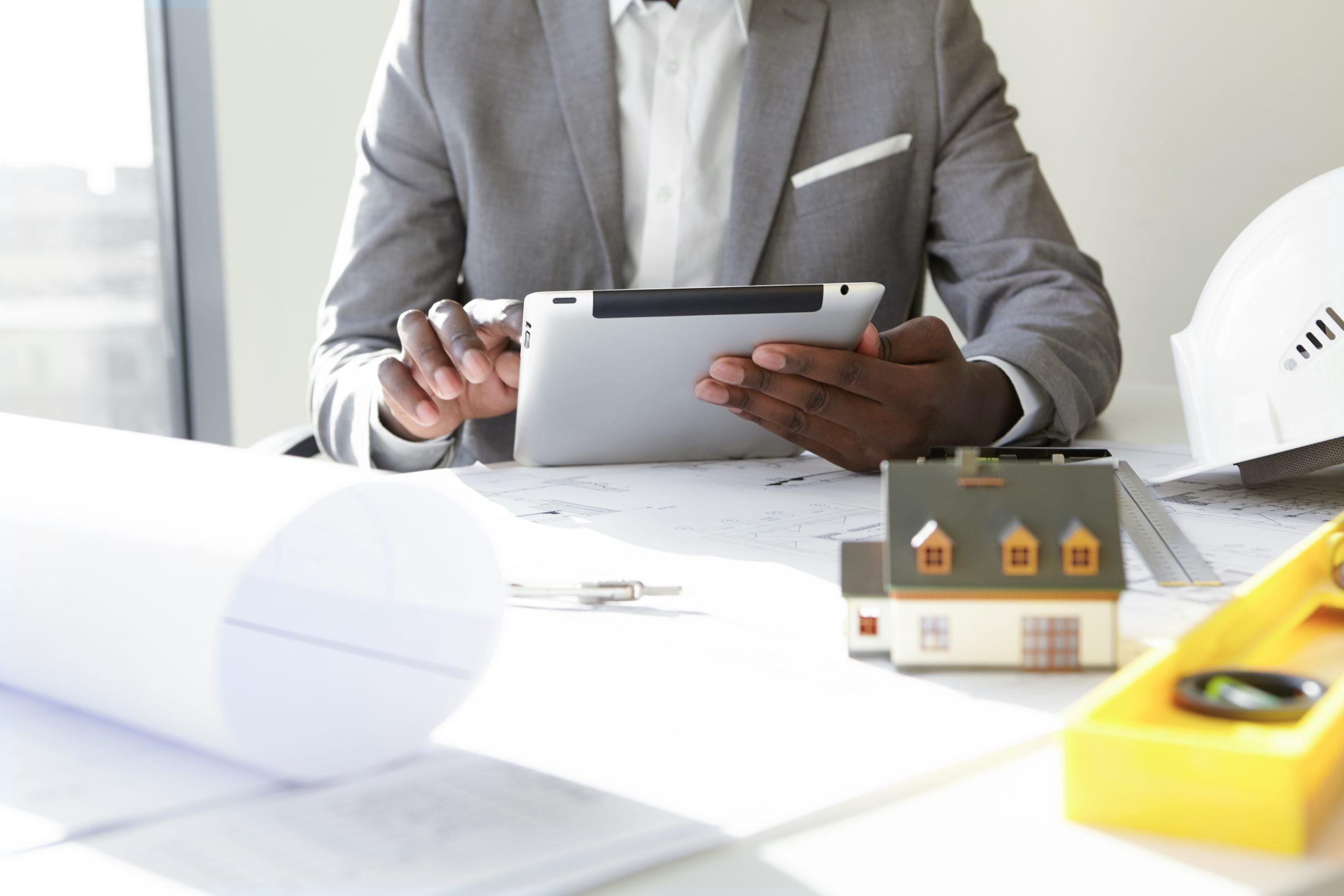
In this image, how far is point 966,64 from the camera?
1391 millimetres

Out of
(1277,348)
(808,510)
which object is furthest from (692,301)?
(1277,348)

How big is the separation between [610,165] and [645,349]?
496 millimetres

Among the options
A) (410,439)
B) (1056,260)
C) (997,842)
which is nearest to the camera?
(997,842)

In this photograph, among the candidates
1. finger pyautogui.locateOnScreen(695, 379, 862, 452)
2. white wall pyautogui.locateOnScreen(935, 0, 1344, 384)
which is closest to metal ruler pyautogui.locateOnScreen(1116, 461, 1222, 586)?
finger pyautogui.locateOnScreen(695, 379, 862, 452)

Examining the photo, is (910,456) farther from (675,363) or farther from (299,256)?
(299,256)

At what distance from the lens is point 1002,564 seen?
0.45 m

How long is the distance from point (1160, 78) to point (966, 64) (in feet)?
2.58

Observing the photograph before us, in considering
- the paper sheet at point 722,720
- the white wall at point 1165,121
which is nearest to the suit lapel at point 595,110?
the paper sheet at point 722,720

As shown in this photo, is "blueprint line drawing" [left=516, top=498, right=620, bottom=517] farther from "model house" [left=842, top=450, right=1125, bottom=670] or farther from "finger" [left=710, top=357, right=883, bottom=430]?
"model house" [left=842, top=450, right=1125, bottom=670]

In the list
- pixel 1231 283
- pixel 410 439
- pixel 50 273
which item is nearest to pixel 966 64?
pixel 1231 283

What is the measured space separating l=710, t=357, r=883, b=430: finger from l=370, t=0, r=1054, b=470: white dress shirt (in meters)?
0.46

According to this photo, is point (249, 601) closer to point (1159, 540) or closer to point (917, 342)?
point (1159, 540)

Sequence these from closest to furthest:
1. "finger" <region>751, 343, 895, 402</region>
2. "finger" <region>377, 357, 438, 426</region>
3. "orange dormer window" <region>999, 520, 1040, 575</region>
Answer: "orange dormer window" <region>999, 520, 1040, 575</region>, "finger" <region>751, 343, 895, 402</region>, "finger" <region>377, 357, 438, 426</region>

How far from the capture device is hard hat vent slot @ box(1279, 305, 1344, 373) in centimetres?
79
